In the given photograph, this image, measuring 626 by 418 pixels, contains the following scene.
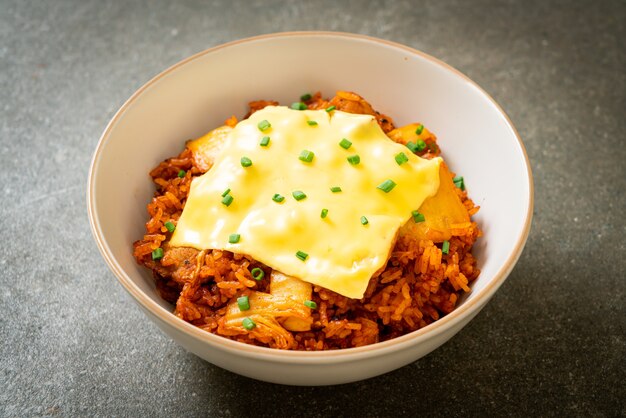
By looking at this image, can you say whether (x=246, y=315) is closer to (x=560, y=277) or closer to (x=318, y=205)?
(x=318, y=205)

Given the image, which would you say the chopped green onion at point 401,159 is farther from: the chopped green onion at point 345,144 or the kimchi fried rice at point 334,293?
the kimchi fried rice at point 334,293


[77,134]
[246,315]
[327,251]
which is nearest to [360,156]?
[327,251]

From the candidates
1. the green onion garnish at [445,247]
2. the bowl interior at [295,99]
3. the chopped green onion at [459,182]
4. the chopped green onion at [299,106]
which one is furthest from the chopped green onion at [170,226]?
the chopped green onion at [459,182]

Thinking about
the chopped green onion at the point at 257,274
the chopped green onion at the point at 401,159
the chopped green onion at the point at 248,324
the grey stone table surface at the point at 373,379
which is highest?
the chopped green onion at the point at 401,159

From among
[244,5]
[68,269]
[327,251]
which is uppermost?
[327,251]

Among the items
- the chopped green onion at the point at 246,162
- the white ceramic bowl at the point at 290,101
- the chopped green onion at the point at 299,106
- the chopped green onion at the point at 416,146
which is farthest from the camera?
the chopped green onion at the point at 299,106

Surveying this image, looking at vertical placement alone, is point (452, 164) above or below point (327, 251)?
below
